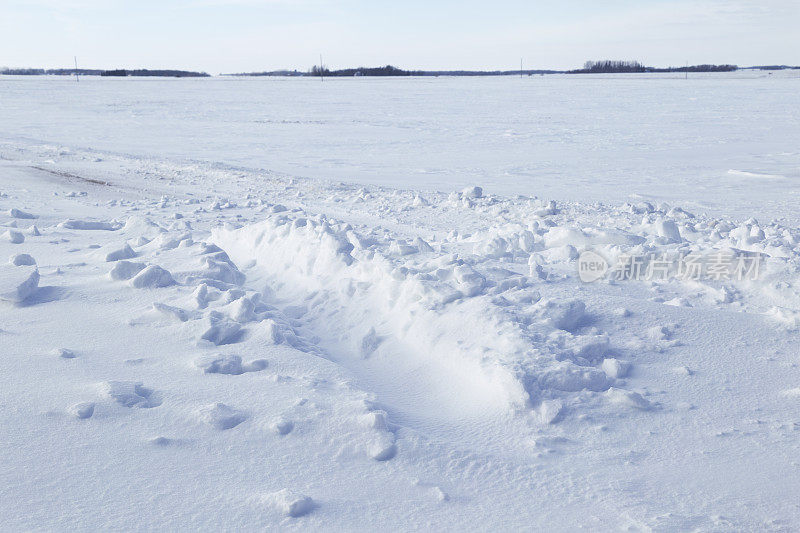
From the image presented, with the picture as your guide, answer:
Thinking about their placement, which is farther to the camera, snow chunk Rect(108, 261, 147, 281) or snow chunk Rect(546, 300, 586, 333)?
snow chunk Rect(108, 261, 147, 281)

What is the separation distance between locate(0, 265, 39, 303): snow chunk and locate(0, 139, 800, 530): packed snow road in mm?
17

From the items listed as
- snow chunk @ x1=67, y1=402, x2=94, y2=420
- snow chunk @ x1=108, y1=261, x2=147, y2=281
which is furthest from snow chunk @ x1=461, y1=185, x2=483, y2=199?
snow chunk @ x1=67, y1=402, x2=94, y2=420

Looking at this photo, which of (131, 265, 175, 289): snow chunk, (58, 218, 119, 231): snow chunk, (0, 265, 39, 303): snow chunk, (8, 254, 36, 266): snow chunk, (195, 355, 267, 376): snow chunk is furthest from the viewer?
(58, 218, 119, 231): snow chunk

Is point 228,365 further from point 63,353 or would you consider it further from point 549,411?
point 549,411

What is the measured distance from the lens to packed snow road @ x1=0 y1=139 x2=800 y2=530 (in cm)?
231

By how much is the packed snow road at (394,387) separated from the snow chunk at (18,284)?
2 cm

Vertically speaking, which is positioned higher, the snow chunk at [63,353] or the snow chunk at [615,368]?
the snow chunk at [63,353]

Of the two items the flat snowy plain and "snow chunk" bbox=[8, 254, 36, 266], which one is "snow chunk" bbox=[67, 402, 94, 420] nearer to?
the flat snowy plain

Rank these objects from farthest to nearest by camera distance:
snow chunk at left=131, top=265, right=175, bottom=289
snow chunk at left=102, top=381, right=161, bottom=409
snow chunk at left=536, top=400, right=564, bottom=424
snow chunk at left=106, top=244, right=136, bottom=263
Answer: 1. snow chunk at left=106, top=244, right=136, bottom=263
2. snow chunk at left=131, top=265, right=175, bottom=289
3. snow chunk at left=536, top=400, right=564, bottom=424
4. snow chunk at left=102, top=381, right=161, bottom=409

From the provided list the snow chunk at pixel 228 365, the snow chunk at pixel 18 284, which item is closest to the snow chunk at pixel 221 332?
the snow chunk at pixel 228 365

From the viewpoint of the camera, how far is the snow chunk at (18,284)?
12.6 ft

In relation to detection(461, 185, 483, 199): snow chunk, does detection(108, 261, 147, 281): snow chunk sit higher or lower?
lower

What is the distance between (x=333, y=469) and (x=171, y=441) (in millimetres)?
629

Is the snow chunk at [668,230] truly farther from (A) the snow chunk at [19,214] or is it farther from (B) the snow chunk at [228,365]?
(A) the snow chunk at [19,214]
